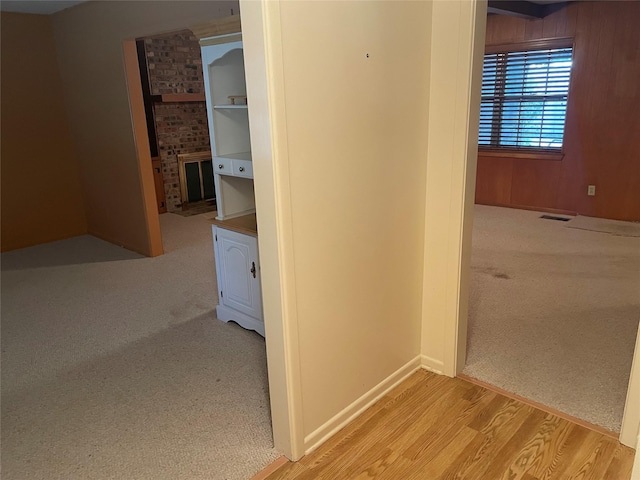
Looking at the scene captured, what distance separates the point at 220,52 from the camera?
2770 mm

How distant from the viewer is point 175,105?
6.27 metres

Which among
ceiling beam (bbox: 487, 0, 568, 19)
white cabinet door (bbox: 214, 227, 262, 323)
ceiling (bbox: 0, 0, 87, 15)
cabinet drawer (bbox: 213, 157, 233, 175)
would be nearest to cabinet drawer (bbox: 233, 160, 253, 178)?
cabinet drawer (bbox: 213, 157, 233, 175)

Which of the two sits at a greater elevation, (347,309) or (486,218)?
(347,309)

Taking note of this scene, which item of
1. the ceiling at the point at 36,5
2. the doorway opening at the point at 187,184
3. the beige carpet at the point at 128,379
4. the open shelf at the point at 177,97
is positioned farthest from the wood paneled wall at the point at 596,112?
the ceiling at the point at 36,5

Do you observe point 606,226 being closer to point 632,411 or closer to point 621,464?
point 632,411

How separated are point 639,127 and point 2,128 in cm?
632

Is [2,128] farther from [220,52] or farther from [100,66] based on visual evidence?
[220,52]

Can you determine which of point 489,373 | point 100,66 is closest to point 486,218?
point 489,373

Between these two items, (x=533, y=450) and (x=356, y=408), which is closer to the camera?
(x=533, y=450)

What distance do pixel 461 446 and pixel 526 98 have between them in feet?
15.9

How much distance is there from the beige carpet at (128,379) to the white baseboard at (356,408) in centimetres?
18

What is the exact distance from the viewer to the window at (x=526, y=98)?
544 cm

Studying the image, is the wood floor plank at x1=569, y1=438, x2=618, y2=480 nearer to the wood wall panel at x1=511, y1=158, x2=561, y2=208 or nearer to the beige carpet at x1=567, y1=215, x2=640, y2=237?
the beige carpet at x1=567, y1=215, x2=640, y2=237

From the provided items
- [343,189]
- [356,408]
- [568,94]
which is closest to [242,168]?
[343,189]
